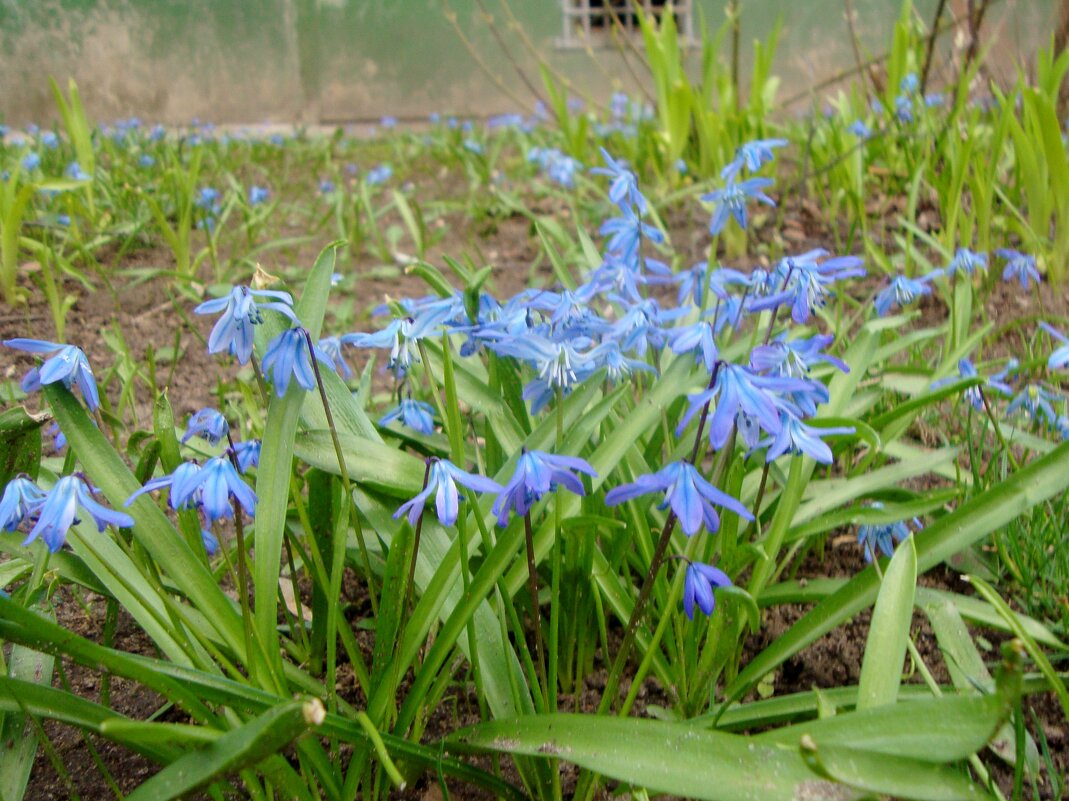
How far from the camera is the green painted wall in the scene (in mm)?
7805

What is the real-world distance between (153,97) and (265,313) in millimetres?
8022

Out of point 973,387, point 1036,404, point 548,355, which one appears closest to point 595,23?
point 1036,404

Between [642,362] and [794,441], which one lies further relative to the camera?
[642,362]

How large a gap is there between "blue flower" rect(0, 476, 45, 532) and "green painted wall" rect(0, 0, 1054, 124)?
284 inches

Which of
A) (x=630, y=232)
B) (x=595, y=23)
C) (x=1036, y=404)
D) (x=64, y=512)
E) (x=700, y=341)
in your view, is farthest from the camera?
(x=595, y=23)

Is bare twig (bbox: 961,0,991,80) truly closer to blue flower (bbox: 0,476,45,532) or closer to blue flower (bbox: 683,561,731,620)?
blue flower (bbox: 683,561,731,620)

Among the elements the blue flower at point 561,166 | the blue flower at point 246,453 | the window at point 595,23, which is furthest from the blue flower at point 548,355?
the window at point 595,23

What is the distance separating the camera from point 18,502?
3.62ft

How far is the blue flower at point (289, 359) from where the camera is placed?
115 cm

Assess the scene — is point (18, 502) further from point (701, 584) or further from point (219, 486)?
point (701, 584)

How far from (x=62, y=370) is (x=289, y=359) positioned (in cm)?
29

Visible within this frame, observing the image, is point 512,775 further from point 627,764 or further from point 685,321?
point 685,321

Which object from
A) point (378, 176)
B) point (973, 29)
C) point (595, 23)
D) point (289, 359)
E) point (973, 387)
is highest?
point (595, 23)

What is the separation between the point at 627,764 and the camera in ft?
3.45
